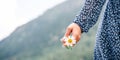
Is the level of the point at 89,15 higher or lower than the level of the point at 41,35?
lower

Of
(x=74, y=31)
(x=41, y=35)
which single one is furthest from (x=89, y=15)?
(x=41, y=35)

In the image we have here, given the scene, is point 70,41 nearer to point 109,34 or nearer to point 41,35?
point 109,34

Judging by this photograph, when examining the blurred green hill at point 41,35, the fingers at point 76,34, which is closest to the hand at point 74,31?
the fingers at point 76,34

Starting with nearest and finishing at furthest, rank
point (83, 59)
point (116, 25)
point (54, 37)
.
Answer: point (116, 25) → point (83, 59) → point (54, 37)

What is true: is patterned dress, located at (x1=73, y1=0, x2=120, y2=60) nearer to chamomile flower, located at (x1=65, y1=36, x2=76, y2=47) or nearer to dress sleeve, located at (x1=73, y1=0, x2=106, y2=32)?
dress sleeve, located at (x1=73, y1=0, x2=106, y2=32)

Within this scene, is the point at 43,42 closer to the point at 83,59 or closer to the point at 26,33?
the point at 26,33

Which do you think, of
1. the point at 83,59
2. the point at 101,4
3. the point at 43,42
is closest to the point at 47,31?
the point at 43,42

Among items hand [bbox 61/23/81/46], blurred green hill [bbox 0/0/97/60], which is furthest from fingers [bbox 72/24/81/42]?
blurred green hill [bbox 0/0/97/60]
